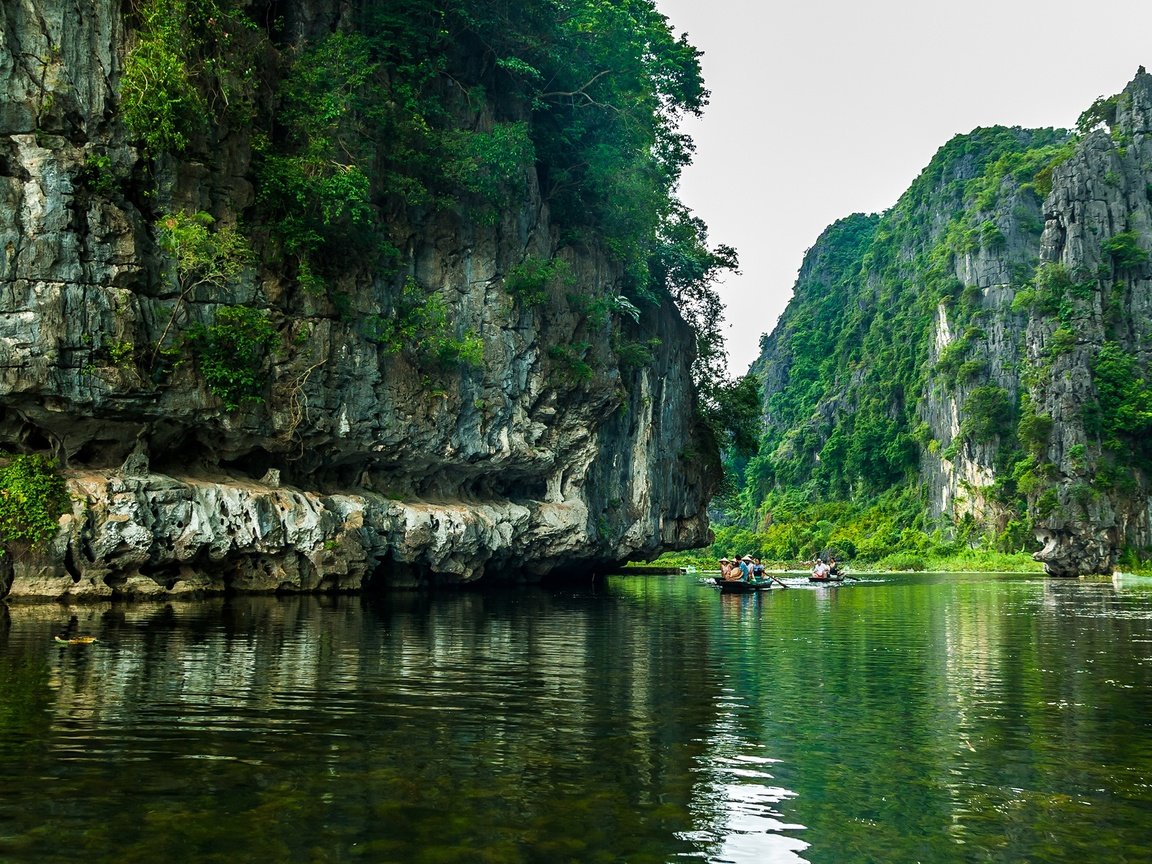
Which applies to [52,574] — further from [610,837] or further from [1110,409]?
[1110,409]

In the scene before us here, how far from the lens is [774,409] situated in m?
146

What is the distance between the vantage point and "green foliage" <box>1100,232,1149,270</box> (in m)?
62.1

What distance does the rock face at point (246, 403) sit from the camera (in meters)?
21.5

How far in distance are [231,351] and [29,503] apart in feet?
19.3

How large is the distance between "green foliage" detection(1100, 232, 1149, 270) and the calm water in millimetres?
53970

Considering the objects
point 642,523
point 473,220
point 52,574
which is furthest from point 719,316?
point 52,574

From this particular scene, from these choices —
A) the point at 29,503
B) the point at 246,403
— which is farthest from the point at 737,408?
the point at 29,503

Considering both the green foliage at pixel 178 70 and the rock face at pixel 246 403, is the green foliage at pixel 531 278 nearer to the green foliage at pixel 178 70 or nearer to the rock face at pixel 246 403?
the rock face at pixel 246 403

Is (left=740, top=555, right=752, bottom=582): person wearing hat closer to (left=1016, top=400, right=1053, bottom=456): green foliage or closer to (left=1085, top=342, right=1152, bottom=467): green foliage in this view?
(left=1016, top=400, right=1053, bottom=456): green foliage

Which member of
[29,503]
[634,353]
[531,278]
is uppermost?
[531,278]

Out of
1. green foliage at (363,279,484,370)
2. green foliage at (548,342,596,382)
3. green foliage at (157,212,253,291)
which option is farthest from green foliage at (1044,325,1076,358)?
green foliage at (157,212,253,291)

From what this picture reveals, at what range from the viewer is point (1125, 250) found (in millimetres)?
62438

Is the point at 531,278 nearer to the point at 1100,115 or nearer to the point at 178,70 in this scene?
the point at 178,70

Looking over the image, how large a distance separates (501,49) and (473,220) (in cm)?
572
